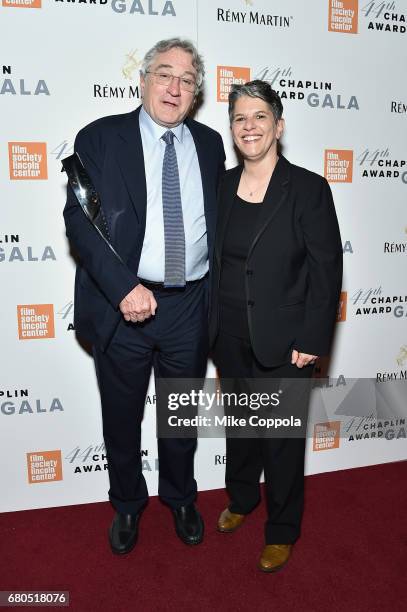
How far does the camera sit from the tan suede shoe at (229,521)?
2424 millimetres

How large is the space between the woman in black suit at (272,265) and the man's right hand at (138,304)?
28 cm

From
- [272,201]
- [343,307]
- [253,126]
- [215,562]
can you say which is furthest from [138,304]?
[343,307]

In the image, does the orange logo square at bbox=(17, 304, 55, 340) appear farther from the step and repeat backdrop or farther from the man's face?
the man's face

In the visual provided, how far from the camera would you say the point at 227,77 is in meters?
2.50

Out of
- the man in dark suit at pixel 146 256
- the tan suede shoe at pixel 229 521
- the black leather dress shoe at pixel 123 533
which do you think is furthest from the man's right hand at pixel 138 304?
the tan suede shoe at pixel 229 521

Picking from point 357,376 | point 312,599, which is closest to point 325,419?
point 357,376

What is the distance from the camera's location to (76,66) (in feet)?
7.72

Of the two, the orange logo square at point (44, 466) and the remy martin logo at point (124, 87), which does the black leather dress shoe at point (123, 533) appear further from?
the remy martin logo at point (124, 87)

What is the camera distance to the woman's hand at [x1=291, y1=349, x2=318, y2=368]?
2.02m

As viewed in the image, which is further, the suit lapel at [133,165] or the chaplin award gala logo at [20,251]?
the chaplin award gala logo at [20,251]

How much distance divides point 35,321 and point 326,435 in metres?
1.67

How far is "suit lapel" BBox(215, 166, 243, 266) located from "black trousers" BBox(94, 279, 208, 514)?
0.23 metres

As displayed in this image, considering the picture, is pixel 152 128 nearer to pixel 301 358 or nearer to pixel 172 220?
pixel 172 220

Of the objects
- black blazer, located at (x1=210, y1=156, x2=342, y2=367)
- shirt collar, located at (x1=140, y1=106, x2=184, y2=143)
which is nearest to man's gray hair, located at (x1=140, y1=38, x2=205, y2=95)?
shirt collar, located at (x1=140, y1=106, x2=184, y2=143)
